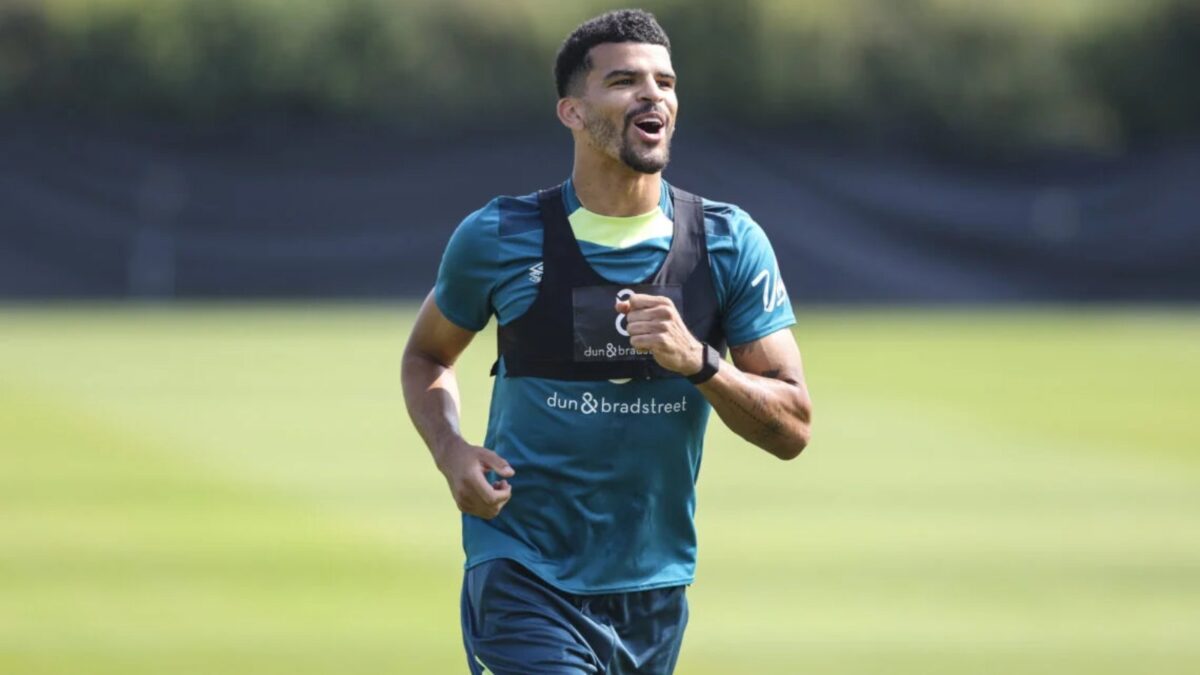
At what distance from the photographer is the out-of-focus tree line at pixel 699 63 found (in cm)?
3634

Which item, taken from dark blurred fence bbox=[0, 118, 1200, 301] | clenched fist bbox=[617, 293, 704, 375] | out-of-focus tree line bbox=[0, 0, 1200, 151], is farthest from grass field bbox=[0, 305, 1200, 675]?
out-of-focus tree line bbox=[0, 0, 1200, 151]

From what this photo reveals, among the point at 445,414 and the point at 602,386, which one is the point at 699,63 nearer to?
the point at 445,414

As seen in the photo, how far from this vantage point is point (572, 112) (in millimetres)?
5879

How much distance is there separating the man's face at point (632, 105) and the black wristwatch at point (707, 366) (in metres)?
0.55

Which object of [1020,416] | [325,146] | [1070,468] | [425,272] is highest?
[325,146]

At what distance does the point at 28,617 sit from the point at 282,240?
2424cm

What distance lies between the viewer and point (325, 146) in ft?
115

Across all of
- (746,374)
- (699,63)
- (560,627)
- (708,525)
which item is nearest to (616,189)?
(746,374)

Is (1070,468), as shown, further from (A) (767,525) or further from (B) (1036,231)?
(B) (1036,231)

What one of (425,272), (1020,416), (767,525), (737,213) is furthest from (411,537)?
(425,272)

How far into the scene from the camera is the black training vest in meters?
5.70

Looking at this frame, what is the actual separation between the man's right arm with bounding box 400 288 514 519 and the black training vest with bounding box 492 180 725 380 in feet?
0.77

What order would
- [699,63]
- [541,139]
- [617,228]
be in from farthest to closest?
1. [699,63]
2. [541,139]
3. [617,228]

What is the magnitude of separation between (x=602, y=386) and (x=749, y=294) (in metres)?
0.46
